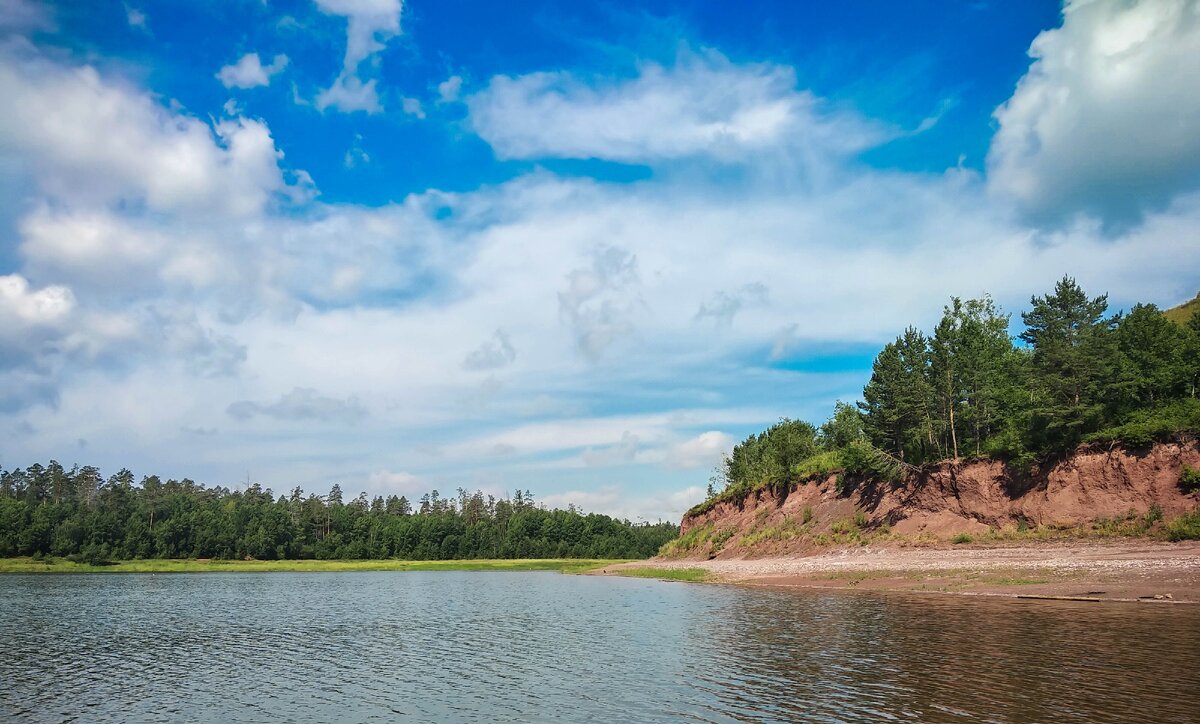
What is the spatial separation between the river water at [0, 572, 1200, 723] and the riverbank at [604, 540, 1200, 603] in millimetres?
4593

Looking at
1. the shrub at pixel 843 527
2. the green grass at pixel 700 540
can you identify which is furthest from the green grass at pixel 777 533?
the green grass at pixel 700 540

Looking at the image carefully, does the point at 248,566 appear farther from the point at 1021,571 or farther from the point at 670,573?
the point at 1021,571

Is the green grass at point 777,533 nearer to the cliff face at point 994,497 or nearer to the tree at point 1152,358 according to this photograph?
the cliff face at point 994,497

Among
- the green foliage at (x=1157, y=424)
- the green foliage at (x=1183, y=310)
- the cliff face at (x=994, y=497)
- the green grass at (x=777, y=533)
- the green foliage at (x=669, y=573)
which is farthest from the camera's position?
the green foliage at (x=1183, y=310)

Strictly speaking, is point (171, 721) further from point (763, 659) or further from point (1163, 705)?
point (1163, 705)

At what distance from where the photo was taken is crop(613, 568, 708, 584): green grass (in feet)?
287

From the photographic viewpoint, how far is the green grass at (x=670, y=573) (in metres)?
87.6

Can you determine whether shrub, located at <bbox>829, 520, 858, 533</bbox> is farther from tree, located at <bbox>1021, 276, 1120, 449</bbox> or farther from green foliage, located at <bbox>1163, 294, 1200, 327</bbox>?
green foliage, located at <bbox>1163, 294, 1200, 327</bbox>

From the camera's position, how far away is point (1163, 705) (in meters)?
19.5

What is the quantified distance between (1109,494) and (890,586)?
20.3 m

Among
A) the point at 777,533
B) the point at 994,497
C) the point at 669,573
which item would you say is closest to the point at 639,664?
the point at 994,497

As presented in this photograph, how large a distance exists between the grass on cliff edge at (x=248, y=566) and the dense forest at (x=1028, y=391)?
7183cm

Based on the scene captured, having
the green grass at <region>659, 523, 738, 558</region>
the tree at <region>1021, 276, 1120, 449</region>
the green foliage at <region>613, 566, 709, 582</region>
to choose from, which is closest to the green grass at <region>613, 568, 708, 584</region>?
the green foliage at <region>613, 566, 709, 582</region>

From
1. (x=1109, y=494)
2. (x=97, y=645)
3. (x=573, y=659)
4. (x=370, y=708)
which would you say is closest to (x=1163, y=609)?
(x=1109, y=494)
